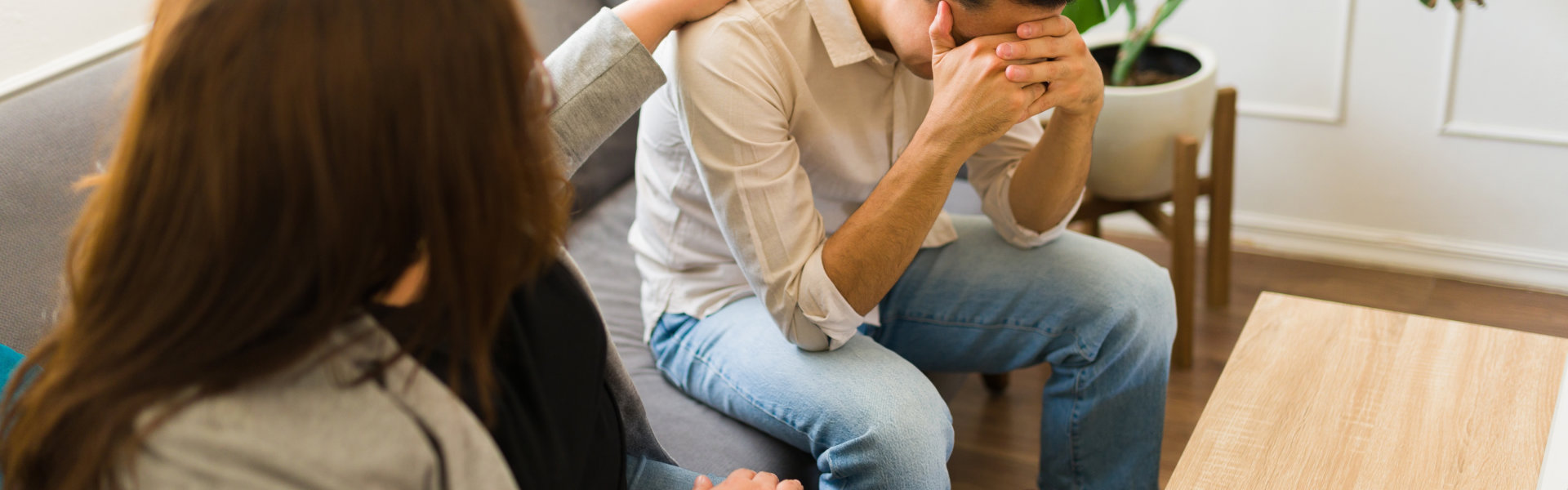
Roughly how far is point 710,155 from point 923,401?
0.34 metres

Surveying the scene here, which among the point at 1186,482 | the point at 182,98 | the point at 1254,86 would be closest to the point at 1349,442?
the point at 1186,482

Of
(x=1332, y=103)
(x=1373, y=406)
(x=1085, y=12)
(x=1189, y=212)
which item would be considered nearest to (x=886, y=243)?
(x=1373, y=406)

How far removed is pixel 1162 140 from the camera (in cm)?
172

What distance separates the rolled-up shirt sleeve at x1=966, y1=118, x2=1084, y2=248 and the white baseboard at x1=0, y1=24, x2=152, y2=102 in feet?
3.38

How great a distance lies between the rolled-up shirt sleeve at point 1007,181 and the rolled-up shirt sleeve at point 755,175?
0.30m

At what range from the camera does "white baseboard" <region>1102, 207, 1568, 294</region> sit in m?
1.99

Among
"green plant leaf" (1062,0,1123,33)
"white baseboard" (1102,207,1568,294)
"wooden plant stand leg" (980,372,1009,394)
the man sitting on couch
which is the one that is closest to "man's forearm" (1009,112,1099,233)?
the man sitting on couch

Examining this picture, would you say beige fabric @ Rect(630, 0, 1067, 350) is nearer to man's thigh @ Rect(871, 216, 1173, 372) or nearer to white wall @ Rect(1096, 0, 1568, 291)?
man's thigh @ Rect(871, 216, 1173, 372)

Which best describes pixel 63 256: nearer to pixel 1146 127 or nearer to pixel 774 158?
pixel 774 158

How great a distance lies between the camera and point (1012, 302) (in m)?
1.25

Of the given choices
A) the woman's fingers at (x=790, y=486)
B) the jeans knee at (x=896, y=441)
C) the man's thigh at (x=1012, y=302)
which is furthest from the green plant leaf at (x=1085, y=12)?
the woman's fingers at (x=790, y=486)

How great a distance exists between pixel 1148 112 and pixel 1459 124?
0.71m

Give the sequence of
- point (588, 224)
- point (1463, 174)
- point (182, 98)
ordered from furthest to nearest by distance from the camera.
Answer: point (1463, 174) → point (588, 224) → point (182, 98)

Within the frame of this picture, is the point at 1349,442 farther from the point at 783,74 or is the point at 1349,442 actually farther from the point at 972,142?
the point at 783,74
